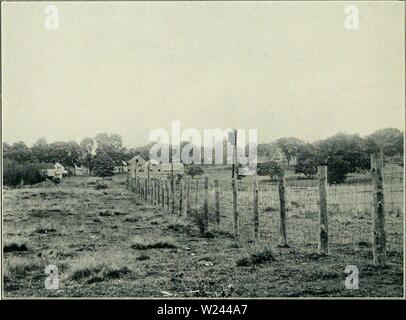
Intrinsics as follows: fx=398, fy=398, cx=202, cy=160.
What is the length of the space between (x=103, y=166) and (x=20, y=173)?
89.4 inches

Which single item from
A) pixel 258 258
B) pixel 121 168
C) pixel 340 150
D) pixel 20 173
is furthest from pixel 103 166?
pixel 340 150

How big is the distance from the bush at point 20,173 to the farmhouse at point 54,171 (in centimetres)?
15

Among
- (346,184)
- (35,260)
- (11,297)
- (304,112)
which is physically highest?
(304,112)

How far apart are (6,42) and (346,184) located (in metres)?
9.52

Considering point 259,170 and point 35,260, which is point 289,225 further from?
point 35,260

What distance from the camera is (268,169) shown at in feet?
35.0

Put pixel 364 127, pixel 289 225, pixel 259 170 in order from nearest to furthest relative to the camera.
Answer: pixel 364 127
pixel 259 170
pixel 289 225

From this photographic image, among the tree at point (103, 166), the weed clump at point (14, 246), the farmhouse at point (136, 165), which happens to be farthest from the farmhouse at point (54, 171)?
the weed clump at point (14, 246)

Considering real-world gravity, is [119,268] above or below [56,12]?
below

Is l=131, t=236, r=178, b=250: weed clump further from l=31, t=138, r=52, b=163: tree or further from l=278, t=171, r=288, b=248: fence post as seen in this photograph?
l=31, t=138, r=52, b=163: tree

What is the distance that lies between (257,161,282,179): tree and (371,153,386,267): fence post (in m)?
3.05

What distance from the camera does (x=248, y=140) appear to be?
28.9ft

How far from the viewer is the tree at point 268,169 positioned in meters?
10.3

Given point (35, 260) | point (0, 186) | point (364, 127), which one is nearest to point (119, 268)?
point (35, 260)
